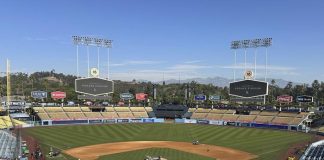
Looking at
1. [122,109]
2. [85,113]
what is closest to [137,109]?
[122,109]

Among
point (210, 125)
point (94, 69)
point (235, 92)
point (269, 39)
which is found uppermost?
point (269, 39)

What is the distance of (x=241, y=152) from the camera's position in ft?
209

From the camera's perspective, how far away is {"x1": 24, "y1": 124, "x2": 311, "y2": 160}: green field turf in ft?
224

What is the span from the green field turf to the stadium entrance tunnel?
3.13m

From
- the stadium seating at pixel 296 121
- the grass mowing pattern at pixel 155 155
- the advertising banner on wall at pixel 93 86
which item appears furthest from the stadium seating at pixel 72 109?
the stadium seating at pixel 296 121

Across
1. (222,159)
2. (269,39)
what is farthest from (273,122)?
(222,159)

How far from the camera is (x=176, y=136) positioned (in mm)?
84188

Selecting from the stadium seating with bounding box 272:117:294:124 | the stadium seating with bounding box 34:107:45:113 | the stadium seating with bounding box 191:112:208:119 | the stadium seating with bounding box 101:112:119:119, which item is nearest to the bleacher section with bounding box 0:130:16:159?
the stadium seating with bounding box 34:107:45:113

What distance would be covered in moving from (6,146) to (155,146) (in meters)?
27.9

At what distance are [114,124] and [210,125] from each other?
30017mm

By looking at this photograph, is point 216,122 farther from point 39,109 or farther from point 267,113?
point 39,109

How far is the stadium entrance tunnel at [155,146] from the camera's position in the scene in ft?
196

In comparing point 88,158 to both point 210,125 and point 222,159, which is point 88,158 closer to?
point 222,159

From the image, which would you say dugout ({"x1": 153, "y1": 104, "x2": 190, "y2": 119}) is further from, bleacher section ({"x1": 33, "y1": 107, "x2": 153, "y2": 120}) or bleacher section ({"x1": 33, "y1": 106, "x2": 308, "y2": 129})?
bleacher section ({"x1": 33, "y1": 107, "x2": 153, "y2": 120})
